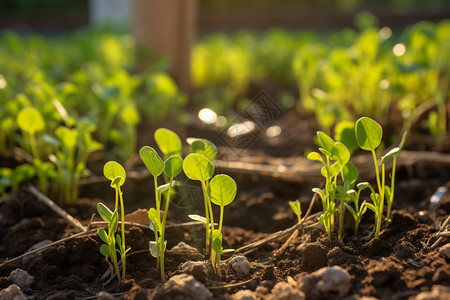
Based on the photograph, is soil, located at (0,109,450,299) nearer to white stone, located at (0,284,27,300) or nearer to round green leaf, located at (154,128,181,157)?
white stone, located at (0,284,27,300)

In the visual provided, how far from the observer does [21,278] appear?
1302 mm

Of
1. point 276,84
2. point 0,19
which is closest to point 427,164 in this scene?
point 276,84

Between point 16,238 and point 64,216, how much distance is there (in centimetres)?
15

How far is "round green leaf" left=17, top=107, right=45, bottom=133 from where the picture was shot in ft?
5.63

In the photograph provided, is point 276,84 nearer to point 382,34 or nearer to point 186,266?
point 382,34

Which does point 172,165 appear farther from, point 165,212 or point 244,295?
point 244,295

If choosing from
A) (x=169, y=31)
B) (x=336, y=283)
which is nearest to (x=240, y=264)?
(x=336, y=283)

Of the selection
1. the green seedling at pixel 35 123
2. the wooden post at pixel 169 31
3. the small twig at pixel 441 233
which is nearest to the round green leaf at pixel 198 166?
the small twig at pixel 441 233

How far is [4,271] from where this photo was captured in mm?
1377

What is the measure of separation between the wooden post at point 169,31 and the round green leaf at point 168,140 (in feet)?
7.71

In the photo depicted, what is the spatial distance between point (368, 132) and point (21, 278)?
0.94 meters

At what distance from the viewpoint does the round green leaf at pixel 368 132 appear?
50.7 inches

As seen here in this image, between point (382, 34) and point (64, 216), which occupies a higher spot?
point (382, 34)

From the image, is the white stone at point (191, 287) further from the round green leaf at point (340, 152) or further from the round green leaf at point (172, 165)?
the round green leaf at point (340, 152)
